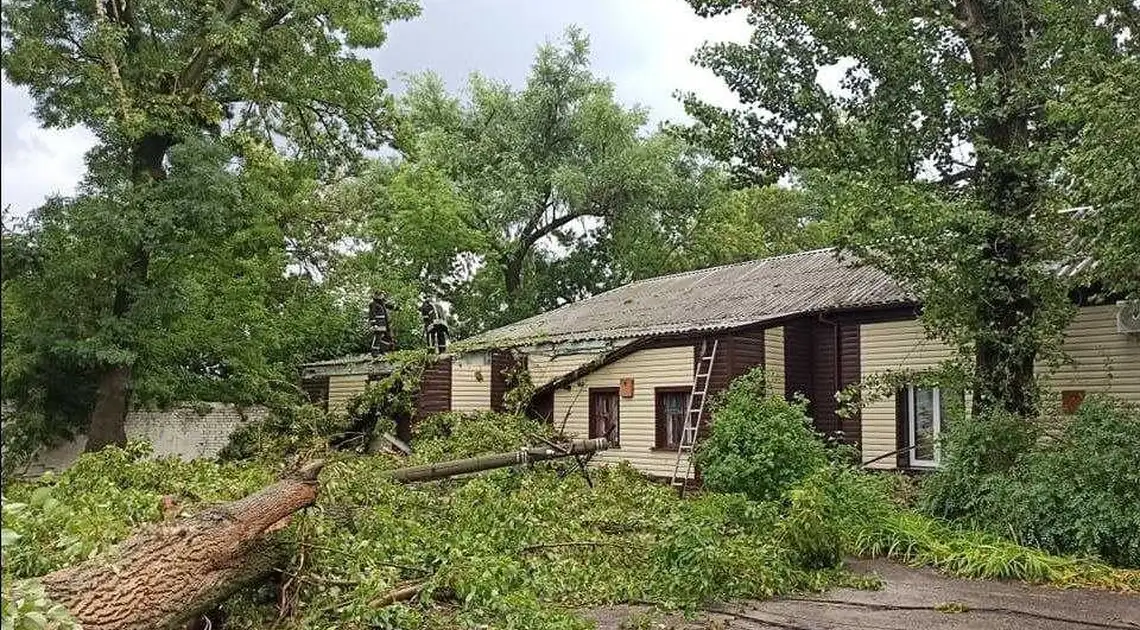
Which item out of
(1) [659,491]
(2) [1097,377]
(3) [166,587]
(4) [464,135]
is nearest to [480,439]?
(1) [659,491]

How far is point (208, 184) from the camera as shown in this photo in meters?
16.6

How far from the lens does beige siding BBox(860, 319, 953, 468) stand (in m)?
15.3

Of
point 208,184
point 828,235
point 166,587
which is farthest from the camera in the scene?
point 208,184

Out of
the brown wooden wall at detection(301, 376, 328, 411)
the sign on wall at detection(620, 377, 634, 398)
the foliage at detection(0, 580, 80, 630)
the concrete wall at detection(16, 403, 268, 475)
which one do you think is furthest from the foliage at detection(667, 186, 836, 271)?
the foliage at detection(0, 580, 80, 630)

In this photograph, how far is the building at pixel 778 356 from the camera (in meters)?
13.9

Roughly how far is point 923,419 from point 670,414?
4.20 meters

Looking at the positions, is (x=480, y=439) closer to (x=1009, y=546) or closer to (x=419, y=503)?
(x=419, y=503)

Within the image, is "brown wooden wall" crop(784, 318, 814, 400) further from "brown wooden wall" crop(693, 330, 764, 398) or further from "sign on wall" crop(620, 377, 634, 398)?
"sign on wall" crop(620, 377, 634, 398)

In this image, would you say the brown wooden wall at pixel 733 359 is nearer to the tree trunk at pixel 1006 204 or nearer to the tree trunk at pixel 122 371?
the tree trunk at pixel 1006 204

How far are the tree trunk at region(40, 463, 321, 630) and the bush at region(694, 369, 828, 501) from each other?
20.8 feet

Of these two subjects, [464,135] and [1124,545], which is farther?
[464,135]

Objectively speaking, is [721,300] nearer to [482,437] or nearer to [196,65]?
[482,437]

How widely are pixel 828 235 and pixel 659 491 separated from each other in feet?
13.8

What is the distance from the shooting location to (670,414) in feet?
55.3
